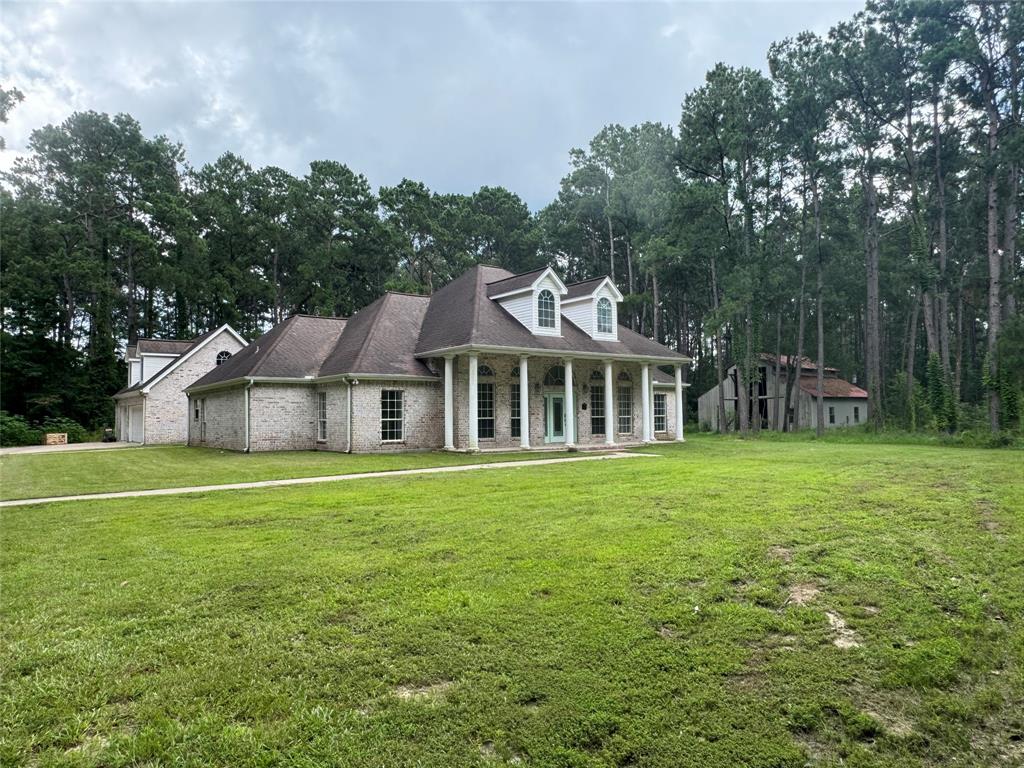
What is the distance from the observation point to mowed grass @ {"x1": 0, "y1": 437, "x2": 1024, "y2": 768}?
3.07m

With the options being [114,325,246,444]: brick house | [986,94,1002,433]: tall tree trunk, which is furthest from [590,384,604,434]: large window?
[114,325,246,444]: brick house

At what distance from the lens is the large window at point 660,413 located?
92.1 ft

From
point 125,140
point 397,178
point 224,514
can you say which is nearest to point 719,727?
point 224,514

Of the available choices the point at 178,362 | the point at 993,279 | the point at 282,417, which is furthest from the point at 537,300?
the point at 178,362

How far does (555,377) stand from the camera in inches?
936

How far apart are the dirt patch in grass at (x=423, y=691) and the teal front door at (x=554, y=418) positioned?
1994cm

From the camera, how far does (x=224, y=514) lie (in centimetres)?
855

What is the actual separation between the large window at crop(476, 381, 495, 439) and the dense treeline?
599 inches

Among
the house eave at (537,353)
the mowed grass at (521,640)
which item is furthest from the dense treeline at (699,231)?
the mowed grass at (521,640)

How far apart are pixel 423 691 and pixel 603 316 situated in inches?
885

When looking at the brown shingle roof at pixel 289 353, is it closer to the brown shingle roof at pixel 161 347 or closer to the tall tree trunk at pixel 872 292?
the brown shingle roof at pixel 161 347

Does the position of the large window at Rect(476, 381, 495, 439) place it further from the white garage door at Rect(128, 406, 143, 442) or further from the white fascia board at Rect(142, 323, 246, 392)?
the white garage door at Rect(128, 406, 143, 442)

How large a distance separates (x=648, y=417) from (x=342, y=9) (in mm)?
17904

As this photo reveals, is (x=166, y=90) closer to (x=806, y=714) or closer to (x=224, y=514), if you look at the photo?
(x=224, y=514)
